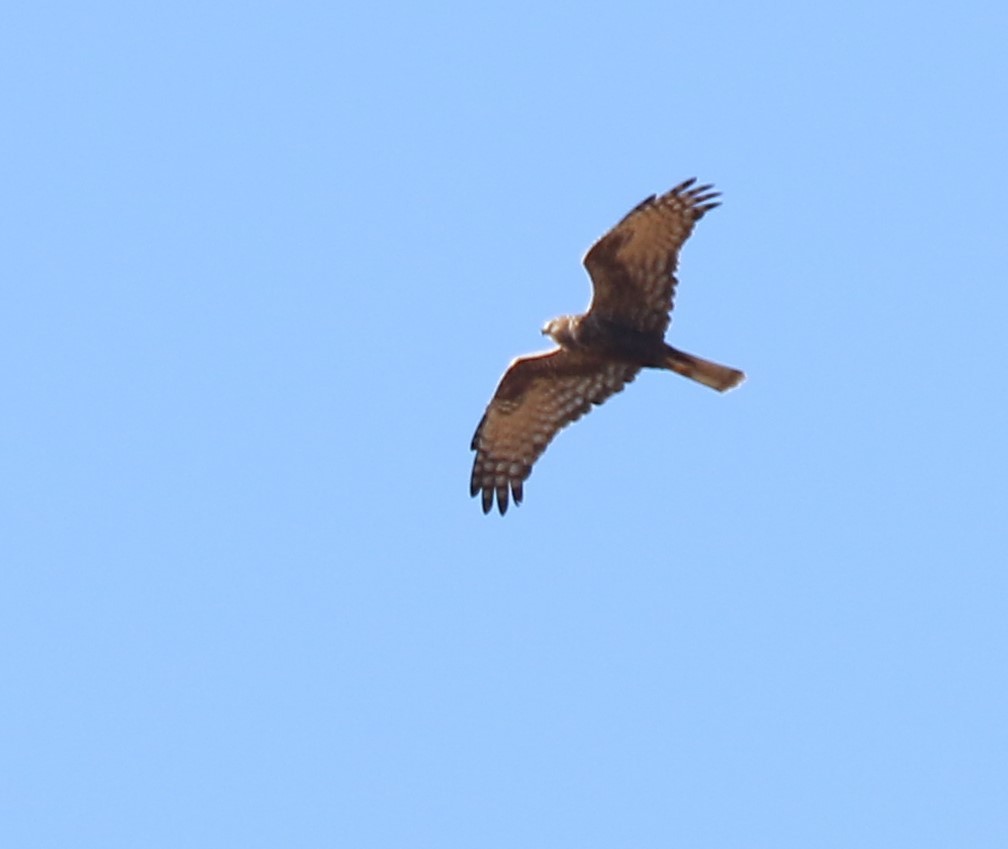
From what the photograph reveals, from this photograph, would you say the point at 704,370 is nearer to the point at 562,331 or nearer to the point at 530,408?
the point at 562,331

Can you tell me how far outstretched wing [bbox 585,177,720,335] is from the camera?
58.6ft

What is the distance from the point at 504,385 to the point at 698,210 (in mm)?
2204

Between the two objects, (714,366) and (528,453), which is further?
(528,453)

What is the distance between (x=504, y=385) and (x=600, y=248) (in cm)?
168

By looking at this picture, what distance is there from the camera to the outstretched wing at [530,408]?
1889 cm

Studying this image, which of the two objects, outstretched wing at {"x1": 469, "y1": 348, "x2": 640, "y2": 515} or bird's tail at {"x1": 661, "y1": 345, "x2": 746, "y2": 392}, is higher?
outstretched wing at {"x1": 469, "y1": 348, "x2": 640, "y2": 515}

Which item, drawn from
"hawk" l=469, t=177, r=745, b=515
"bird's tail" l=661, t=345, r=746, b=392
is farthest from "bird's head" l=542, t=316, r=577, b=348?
"bird's tail" l=661, t=345, r=746, b=392

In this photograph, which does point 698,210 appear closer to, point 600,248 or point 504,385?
point 600,248

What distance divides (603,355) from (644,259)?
0.91m

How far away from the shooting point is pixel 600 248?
17.9 meters

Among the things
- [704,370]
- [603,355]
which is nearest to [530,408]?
[603,355]

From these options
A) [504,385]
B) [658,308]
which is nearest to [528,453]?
[504,385]

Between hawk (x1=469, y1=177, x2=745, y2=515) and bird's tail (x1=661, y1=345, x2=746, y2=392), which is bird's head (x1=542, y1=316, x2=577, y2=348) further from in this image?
bird's tail (x1=661, y1=345, x2=746, y2=392)

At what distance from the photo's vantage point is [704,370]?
18.2 m
